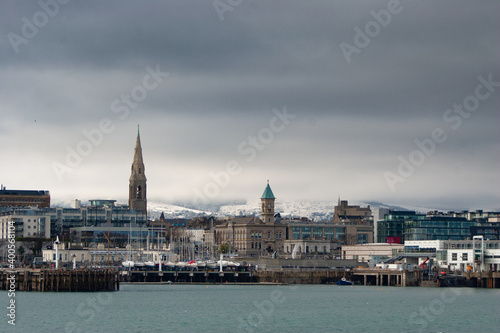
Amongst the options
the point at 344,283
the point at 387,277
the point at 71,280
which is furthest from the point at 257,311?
the point at 387,277

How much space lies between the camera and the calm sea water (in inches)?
3600

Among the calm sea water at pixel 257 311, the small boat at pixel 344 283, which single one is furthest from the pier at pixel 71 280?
the small boat at pixel 344 283

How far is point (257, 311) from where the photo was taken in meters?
108

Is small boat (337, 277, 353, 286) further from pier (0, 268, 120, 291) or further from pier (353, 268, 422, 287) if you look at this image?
pier (0, 268, 120, 291)

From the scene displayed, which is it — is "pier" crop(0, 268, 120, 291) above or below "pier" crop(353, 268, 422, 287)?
above

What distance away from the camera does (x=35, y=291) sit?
137m

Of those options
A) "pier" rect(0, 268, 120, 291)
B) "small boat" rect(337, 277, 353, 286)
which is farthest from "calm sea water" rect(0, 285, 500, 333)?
"small boat" rect(337, 277, 353, 286)

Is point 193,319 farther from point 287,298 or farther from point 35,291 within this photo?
point 35,291

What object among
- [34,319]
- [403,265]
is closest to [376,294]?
[403,265]

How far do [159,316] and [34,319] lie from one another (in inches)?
472

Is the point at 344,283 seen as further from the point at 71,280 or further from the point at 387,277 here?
the point at 71,280

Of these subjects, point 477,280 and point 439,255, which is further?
point 439,255

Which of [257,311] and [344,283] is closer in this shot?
[257,311]

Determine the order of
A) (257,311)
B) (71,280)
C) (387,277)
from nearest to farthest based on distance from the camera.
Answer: (257,311), (71,280), (387,277)
